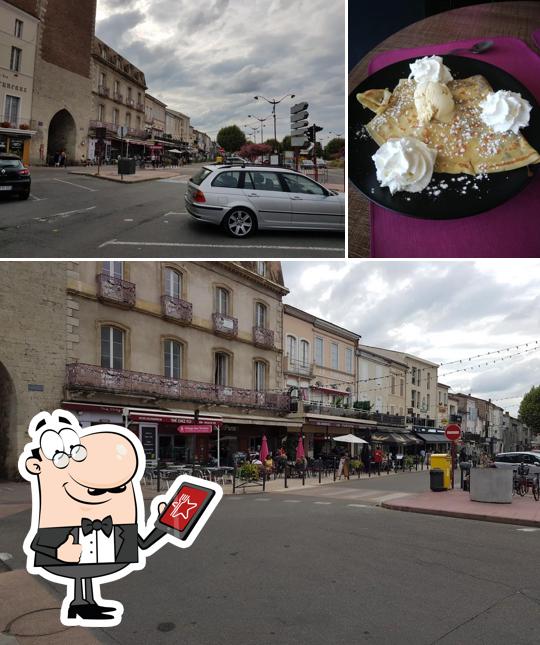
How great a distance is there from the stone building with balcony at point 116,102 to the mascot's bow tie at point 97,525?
9591 millimetres

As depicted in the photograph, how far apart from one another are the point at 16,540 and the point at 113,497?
5800 mm

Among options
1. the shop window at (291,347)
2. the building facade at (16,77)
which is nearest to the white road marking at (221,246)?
the building facade at (16,77)

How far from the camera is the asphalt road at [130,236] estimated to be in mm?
9578

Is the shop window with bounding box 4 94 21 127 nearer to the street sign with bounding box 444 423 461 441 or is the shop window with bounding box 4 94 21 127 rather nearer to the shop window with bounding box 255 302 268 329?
the street sign with bounding box 444 423 461 441

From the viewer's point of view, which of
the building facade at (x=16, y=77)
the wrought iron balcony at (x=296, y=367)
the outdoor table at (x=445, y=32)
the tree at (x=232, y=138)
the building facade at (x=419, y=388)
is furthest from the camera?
the building facade at (x=419, y=388)

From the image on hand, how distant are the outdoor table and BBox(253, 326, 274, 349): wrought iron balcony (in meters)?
19.1

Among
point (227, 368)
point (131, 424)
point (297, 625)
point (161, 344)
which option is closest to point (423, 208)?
point (297, 625)

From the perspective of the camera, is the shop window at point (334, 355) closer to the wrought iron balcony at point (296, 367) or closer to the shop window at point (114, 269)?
the wrought iron balcony at point (296, 367)

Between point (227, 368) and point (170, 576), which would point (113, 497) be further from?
point (227, 368)

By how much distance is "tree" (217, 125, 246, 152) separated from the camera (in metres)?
12.0

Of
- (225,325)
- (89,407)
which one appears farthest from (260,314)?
(89,407)

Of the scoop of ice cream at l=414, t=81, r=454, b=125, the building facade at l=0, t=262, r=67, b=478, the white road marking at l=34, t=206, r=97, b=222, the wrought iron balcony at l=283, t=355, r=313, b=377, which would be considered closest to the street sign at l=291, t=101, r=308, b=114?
the scoop of ice cream at l=414, t=81, r=454, b=125

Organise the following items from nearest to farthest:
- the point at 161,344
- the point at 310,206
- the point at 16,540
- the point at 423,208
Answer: the point at 423,208
the point at 16,540
the point at 310,206
the point at 161,344

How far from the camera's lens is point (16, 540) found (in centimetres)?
852
